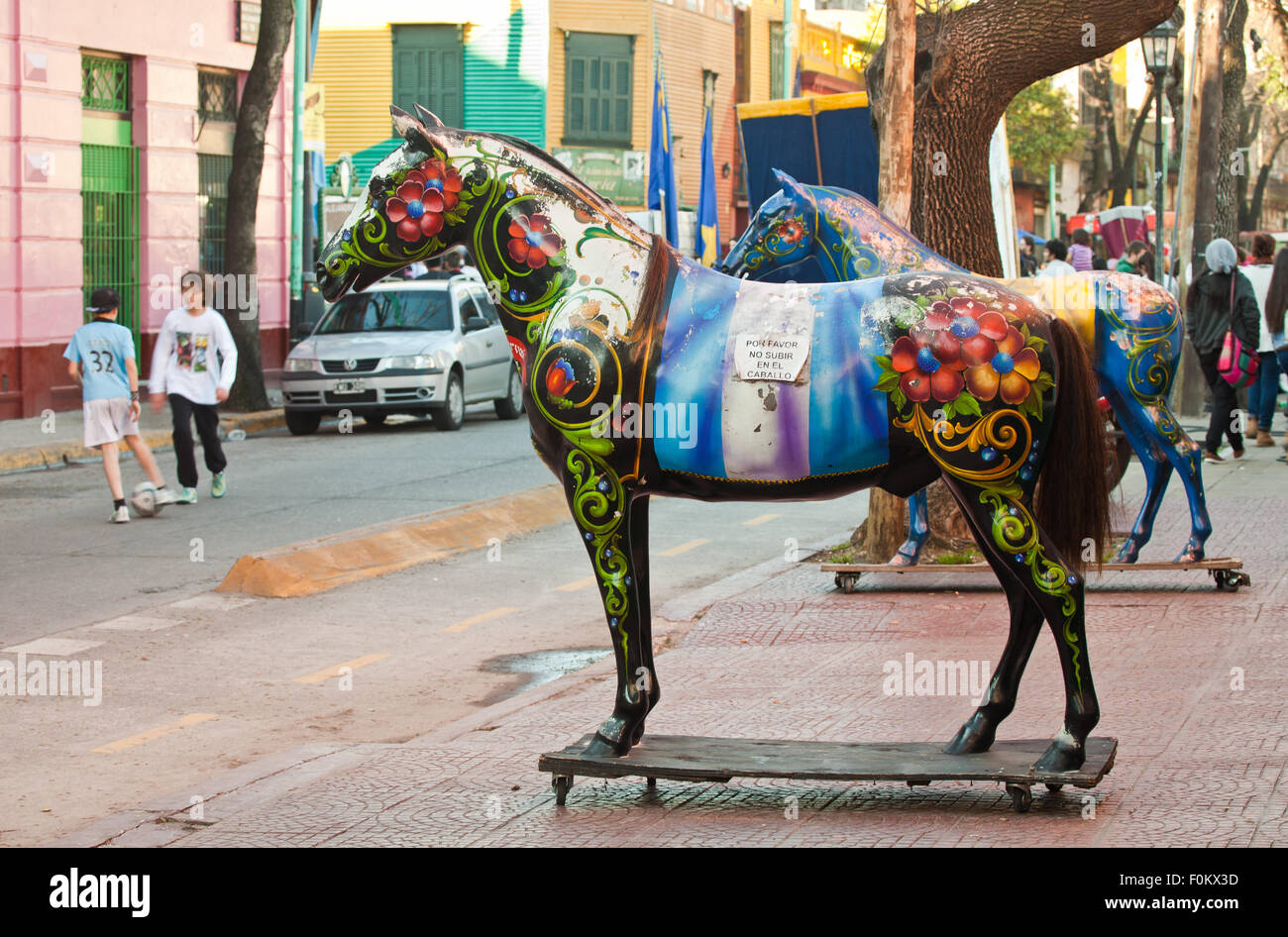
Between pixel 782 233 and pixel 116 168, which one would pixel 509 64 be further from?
pixel 782 233

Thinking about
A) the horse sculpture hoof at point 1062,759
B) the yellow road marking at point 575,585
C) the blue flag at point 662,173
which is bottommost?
the yellow road marking at point 575,585

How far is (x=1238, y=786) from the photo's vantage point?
5816 mm

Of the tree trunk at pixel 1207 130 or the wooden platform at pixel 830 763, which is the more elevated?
the tree trunk at pixel 1207 130

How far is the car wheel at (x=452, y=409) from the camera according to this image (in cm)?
2088

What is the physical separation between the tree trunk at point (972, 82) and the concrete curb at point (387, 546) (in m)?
4.06

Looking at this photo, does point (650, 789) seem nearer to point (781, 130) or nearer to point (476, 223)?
point (476, 223)

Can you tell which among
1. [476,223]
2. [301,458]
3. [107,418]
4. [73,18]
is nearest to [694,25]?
[73,18]

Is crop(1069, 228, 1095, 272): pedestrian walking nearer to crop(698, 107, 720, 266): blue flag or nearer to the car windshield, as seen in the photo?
crop(698, 107, 720, 266): blue flag

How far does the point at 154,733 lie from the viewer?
7.66 meters

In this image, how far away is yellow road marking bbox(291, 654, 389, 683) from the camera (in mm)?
8781

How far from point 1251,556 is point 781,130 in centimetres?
945

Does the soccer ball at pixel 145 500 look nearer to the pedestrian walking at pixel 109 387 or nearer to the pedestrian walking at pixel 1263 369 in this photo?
the pedestrian walking at pixel 109 387

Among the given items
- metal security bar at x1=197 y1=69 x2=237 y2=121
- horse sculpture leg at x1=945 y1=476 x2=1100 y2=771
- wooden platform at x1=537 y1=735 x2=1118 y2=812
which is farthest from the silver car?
horse sculpture leg at x1=945 y1=476 x2=1100 y2=771

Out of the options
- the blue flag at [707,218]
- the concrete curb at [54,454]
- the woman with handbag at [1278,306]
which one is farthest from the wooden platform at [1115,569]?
the blue flag at [707,218]
